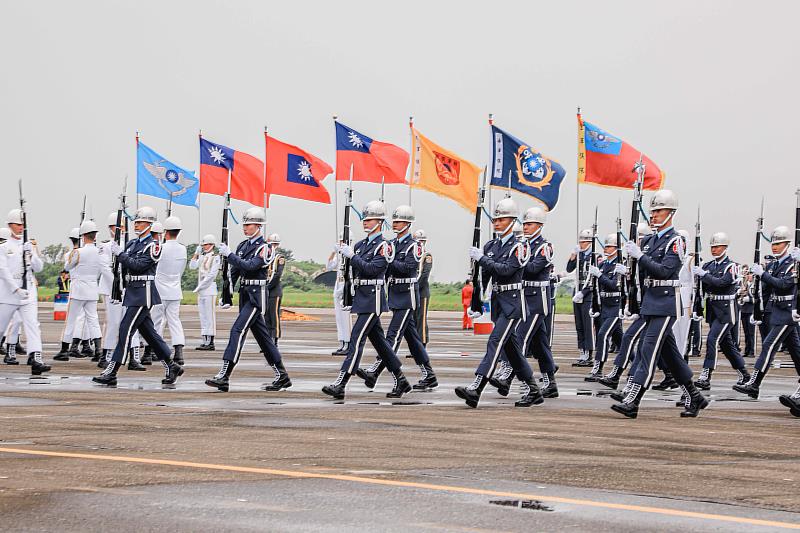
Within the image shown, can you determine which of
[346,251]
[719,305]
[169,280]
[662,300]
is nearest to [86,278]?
[169,280]

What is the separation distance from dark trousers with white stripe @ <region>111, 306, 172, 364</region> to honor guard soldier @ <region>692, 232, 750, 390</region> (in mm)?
7009

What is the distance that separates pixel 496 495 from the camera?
7.87 metres

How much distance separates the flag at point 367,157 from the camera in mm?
25797

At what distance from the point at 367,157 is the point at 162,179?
13.3ft

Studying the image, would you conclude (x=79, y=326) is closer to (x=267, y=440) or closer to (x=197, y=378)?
(x=197, y=378)

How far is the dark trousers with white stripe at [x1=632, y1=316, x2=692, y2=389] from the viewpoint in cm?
1348

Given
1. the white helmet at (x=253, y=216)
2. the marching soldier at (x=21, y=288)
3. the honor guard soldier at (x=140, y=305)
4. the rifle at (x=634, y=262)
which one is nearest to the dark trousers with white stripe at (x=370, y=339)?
the white helmet at (x=253, y=216)

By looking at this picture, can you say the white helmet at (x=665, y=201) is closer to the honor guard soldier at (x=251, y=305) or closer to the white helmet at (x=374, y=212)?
the white helmet at (x=374, y=212)

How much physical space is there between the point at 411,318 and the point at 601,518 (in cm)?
959

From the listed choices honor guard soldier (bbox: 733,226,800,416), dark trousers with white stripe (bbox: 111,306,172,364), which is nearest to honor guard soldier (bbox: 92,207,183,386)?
dark trousers with white stripe (bbox: 111,306,172,364)

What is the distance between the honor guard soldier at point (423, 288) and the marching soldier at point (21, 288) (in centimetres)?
692

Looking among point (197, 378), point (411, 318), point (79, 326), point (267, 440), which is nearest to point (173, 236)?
point (79, 326)

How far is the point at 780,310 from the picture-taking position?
53.1 feet

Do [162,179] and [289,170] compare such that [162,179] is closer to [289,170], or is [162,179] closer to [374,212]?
[289,170]
